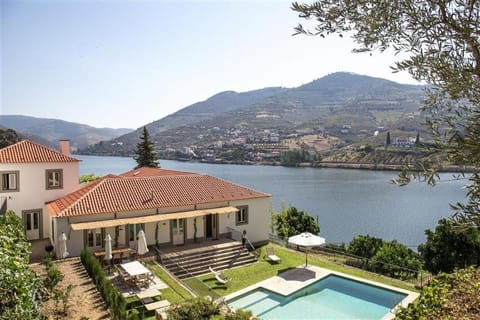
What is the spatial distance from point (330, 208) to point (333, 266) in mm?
33813

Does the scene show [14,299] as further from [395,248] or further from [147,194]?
[395,248]

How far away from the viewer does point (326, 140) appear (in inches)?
6496

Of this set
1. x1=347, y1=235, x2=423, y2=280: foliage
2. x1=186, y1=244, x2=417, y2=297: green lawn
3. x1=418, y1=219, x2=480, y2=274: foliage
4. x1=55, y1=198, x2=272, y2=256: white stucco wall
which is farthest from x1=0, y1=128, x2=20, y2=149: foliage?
x1=418, y1=219, x2=480, y2=274: foliage

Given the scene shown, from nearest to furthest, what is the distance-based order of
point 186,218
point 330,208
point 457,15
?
point 457,15 < point 186,218 < point 330,208

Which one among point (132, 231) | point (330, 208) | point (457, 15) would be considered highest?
point (457, 15)

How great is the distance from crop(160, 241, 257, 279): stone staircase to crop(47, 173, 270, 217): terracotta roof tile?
2.66 m

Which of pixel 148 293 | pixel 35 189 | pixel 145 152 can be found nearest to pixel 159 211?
pixel 148 293

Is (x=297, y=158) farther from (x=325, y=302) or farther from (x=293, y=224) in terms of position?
(x=325, y=302)

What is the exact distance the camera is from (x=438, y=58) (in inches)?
168

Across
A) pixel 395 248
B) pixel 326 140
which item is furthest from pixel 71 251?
pixel 326 140

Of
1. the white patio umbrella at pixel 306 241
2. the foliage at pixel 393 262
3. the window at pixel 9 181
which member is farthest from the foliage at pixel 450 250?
the window at pixel 9 181

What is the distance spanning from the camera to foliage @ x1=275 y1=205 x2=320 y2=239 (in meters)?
25.4

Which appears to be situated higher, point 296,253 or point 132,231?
point 132,231

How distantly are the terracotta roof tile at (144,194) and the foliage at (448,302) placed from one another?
14.2m
